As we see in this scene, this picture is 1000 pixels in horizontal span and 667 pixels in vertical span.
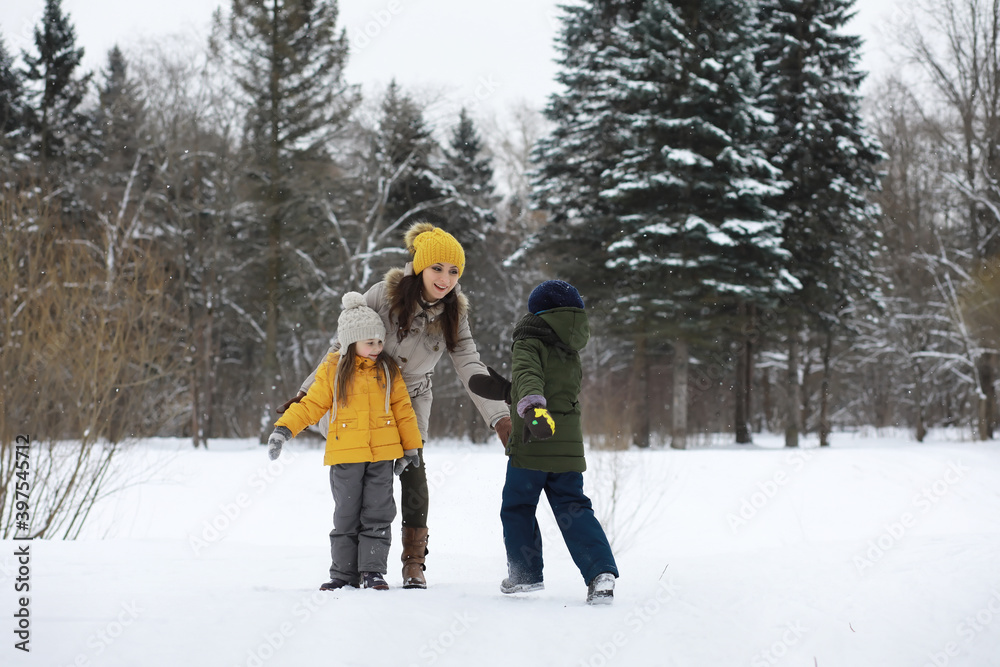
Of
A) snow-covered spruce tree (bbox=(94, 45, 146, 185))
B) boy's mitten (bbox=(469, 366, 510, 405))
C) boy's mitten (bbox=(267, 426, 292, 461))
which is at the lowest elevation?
boy's mitten (bbox=(267, 426, 292, 461))

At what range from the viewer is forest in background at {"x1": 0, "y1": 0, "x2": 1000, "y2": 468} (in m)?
16.6

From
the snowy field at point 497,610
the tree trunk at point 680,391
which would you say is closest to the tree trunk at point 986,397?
the tree trunk at point 680,391

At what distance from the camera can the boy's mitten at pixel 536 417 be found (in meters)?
3.34

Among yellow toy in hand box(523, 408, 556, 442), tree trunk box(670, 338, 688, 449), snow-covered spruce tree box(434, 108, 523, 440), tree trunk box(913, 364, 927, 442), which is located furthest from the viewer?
snow-covered spruce tree box(434, 108, 523, 440)

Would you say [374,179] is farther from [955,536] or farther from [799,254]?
[955,536]

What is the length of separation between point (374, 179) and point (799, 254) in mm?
11312

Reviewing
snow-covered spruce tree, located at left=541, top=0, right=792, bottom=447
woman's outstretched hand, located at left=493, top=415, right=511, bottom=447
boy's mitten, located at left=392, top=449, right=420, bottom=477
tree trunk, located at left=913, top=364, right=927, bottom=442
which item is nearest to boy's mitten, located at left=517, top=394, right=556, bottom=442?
woman's outstretched hand, located at left=493, top=415, right=511, bottom=447

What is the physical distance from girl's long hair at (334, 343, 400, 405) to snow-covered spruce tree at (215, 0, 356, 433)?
53.3 feet

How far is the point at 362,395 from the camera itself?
3.73 m

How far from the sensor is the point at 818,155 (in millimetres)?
19047

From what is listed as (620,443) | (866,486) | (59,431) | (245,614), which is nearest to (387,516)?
(245,614)

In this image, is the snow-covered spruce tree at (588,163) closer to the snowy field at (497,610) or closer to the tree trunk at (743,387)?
the tree trunk at (743,387)

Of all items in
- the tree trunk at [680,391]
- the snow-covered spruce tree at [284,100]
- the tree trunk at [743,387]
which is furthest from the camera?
the snow-covered spruce tree at [284,100]

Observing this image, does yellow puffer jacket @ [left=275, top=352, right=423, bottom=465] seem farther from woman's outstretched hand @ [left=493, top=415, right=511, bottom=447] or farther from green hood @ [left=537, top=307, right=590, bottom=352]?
green hood @ [left=537, top=307, right=590, bottom=352]
